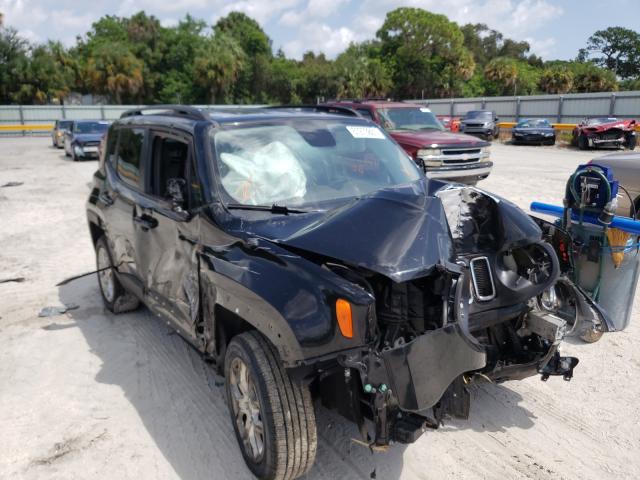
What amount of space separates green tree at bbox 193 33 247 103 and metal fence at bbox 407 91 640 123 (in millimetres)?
25556

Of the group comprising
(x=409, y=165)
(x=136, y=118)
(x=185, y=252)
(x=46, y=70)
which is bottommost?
(x=185, y=252)

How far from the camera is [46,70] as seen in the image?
162 ft

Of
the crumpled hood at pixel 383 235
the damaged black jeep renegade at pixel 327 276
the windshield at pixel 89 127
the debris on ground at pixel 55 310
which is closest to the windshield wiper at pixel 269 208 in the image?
the damaged black jeep renegade at pixel 327 276

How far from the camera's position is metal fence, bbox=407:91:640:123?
28.2 m

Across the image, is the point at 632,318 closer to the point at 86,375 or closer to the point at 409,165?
the point at 409,165

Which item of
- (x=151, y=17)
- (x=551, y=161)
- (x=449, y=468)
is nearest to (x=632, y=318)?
(x=449, y=468)

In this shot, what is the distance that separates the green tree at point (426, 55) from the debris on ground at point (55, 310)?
61054 mm

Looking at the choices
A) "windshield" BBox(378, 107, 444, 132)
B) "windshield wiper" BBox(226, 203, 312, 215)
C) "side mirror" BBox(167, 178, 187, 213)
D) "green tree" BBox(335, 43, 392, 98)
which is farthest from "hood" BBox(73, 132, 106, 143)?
"green tree" BBox(335, 43, 392, 98)

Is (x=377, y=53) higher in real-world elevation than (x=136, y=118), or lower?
higher

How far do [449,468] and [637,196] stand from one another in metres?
4.71

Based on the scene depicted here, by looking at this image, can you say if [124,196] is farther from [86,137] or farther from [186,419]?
[86,137]

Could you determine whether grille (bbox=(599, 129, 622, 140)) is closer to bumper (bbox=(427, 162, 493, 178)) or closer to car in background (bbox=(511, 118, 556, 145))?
car in background (bbox=(511, 118, 556, 145))

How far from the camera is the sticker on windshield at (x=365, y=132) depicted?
4.47m

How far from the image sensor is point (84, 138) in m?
20.4
